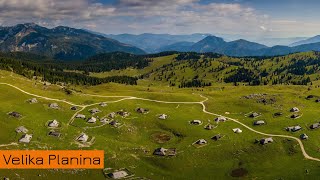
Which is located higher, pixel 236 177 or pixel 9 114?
pixel 9 114

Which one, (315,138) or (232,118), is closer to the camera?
(315,138)

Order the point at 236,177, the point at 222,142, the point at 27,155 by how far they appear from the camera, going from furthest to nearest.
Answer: the point at 222,142 → the point at 27,155 → the point at 236,177

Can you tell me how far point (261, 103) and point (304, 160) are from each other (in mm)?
69956

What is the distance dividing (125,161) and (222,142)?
45.6m

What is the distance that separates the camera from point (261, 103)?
7849 inches

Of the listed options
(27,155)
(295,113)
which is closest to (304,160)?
(295,113)

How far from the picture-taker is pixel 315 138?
148 meters

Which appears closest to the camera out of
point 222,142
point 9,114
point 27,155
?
point 27,155

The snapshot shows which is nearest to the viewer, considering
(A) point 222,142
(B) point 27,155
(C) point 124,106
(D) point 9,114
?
(B) point 27,155

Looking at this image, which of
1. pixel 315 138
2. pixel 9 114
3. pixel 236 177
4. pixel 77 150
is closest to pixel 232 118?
pixel 315 138

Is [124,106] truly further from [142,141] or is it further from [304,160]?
[304,160]

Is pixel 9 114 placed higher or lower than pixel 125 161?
higher

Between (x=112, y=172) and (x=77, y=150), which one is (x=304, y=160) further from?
(x=77, y=150)

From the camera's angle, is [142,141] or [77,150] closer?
[77,150]
